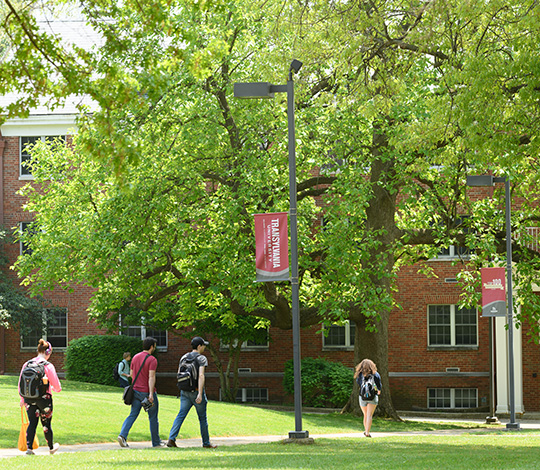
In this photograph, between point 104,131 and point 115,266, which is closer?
point 104,131

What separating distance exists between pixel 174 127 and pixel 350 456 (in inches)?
414

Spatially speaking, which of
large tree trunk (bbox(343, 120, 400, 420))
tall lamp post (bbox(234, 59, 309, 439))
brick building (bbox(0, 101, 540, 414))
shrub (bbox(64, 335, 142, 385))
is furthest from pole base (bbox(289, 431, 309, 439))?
shrub (bbox(64, 335, 142, 385))

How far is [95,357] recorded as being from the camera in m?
30.7

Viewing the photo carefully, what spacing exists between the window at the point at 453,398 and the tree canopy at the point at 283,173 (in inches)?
350

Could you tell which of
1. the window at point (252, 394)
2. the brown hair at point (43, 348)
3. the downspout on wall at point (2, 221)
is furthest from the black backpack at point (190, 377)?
the downspout on wall at point (2, 221)

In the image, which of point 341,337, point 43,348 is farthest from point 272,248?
point 341,337

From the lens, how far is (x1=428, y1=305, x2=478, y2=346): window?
31.7 meters

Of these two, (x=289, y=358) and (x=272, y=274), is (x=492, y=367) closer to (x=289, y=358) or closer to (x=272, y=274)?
(x=289, y=358)

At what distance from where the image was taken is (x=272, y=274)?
13.3 metres

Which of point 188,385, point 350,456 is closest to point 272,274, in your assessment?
point 188,385

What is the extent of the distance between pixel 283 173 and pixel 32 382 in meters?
9.27

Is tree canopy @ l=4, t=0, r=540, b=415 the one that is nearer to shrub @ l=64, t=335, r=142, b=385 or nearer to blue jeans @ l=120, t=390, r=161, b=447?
blue jeans @ l=120, t=390, r=161, b=447

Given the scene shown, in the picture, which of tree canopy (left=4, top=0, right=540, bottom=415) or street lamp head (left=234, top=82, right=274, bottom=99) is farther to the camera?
tree canopy (left=4, top=0, right=540, bottom=415)

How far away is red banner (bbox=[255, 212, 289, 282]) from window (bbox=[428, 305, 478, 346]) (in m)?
19.7
